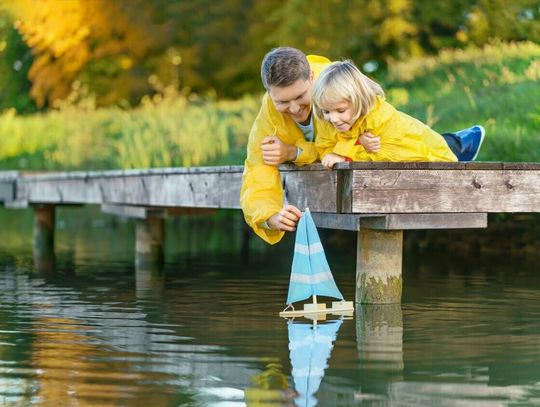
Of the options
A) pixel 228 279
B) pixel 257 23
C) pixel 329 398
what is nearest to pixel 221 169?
pixel 228 279

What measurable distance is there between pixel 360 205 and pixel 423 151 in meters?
0.58

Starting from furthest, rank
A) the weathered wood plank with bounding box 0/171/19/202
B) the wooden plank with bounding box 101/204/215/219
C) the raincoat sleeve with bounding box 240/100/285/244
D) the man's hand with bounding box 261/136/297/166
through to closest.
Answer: the weathered wood plank with bounding box 0/171/19/202, the wooden plank with bounding box 101/204/215/219, the man's hand with bounding box 261/136/297/166, the raincoat sleeve with bounding box 240/100/285/244

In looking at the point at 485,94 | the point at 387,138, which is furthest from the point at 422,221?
the point at 485,94

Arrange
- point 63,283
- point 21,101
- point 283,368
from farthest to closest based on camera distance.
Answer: point 21,101
point 63,283
point 283,368

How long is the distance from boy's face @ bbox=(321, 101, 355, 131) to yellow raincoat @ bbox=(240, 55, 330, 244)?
15.1 inches

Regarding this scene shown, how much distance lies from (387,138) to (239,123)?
364 inches

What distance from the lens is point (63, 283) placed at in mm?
9750

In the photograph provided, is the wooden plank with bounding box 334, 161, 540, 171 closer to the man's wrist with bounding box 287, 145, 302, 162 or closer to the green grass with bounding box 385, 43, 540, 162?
the man's wrist with bounding box 287, 145, 302, 162

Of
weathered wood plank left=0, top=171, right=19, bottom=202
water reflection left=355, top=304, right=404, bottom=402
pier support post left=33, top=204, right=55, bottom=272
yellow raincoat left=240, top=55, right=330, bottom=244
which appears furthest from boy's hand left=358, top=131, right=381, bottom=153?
weathered wood plank left=0, top=171, right=19, bottom=202

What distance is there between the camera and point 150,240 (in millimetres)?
11547

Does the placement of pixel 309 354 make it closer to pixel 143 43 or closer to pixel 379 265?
pixel 379 265

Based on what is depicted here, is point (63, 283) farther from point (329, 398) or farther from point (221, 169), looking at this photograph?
point (329, 398)

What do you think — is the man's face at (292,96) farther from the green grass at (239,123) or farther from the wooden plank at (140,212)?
the wooden plank at (140,212)

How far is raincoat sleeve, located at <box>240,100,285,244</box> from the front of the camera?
718cm
